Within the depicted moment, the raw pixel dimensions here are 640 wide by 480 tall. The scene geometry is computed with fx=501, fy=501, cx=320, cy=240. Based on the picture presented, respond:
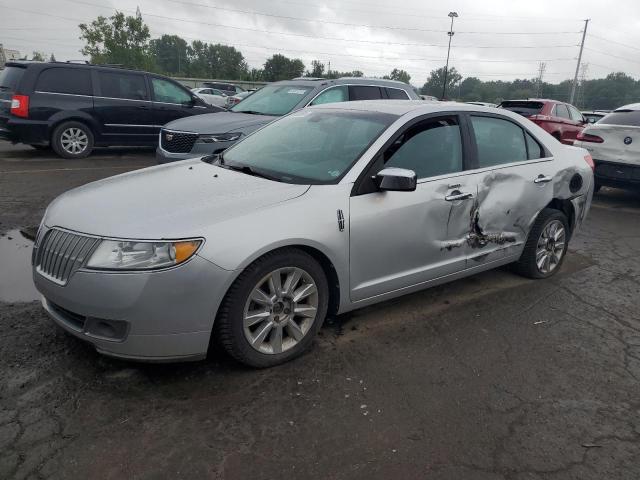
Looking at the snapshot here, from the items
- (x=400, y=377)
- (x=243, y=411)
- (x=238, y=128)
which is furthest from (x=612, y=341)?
(x=238, y=128)

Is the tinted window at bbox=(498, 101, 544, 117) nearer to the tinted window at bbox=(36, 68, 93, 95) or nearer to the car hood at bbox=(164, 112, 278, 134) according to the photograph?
the car hood at bbox=(164, 112, 278, 134)

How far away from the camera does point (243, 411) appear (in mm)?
2658

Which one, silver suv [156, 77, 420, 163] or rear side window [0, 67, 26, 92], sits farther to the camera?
rear side window [0, 67, 26, 92]

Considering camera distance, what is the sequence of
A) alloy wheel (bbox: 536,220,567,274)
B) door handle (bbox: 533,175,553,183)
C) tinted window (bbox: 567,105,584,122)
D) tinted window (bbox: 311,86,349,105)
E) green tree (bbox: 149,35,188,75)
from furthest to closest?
1. green tree (bbox: 149,35,188,75)
2. tinted window (bbox: 567,105,584,122)
3. tinted window (bbox: 311,86,349,105)
4. alloy wheel (bbox: 536,220,567,274)
5. door handle (bbox: 533,175,553,183)

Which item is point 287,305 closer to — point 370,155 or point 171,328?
point 171,328

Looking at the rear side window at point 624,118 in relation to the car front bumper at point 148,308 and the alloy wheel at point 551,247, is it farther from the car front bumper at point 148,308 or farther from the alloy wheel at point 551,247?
the car front bumper at point 148,308

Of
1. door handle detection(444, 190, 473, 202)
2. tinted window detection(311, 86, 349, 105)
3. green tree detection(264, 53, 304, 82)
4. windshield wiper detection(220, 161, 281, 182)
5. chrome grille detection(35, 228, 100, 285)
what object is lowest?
chrome grille detection(35, 228, 100, 285)

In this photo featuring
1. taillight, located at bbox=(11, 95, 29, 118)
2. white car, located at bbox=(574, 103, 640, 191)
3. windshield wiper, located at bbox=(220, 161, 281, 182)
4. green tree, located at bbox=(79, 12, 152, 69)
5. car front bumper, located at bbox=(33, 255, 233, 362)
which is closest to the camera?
car front bumper, located at bbox=(33, 255, 233, 362)

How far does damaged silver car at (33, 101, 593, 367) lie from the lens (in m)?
2.64

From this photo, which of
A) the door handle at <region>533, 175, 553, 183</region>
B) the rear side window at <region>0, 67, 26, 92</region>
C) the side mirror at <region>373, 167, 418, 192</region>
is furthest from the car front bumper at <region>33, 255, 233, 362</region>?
the rear side window at <region>0, 67, 26, 92</region>

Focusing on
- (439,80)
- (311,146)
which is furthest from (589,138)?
(439,80)

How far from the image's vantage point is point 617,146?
804 centimetres

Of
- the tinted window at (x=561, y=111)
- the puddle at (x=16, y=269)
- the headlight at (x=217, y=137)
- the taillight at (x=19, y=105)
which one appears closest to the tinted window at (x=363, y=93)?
the headlight at (x=217, y=137)

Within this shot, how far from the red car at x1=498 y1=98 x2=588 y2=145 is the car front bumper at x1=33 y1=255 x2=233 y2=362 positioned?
40.9 feet
